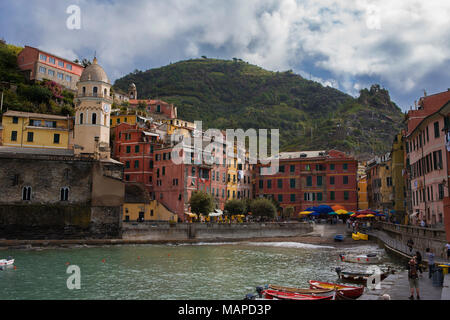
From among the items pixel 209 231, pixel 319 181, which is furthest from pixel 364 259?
pixel 319 181

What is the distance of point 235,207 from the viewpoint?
6431 centimetres

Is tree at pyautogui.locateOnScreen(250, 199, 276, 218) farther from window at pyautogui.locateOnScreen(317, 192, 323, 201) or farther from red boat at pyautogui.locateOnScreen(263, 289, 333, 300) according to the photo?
red boat at pyautogui.locateOnScreen(263, 289, 333, 300)

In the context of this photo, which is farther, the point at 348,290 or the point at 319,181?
the point at 319,181

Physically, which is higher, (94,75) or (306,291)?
(94,75)

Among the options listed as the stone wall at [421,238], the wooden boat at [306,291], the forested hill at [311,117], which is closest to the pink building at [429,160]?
the stone wall at [421,238]

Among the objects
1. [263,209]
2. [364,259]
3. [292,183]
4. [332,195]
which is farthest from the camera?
[292,183]

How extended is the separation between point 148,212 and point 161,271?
31.5 meters

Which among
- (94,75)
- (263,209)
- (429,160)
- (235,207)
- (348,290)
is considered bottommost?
(348,290)

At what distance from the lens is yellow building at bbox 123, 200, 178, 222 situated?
59.6 metres

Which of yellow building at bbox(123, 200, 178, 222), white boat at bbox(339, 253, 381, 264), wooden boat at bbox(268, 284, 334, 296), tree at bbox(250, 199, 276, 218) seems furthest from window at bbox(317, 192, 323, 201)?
wooden boat at bbox(268, 284, 334, 296)

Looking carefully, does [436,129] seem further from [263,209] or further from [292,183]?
[292,183]

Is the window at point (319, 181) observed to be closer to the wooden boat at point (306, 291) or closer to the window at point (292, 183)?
the window at point (292, 183)

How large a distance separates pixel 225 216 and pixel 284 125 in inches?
3997

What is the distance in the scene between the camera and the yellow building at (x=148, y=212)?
5956 centimetres
